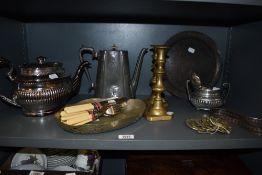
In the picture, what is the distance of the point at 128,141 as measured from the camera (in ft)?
1.77

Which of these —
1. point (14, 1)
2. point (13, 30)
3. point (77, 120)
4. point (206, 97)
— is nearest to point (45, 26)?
point (13, 30)

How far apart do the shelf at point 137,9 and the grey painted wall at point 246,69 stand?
1.9 inches

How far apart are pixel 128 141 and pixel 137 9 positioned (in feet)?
1.28

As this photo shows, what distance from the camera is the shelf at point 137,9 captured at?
0.55 m

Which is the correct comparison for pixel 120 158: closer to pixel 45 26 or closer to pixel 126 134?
pixel 126 134

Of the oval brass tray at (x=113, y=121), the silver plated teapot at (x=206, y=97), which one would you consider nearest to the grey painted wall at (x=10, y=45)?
the oval brass tray at (x=113, y=121)

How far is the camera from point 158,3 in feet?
1.82

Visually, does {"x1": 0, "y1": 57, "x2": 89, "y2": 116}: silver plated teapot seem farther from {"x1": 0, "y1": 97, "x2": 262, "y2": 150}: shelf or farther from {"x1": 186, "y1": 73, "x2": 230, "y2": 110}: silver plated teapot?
{"x1": 186, "y1": 73, "x2": 230, "y2": 110}: silver plated teapot

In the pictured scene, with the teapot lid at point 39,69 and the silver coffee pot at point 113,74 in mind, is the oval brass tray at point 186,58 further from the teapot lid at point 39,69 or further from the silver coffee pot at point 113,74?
the teapot lid at point 39,69

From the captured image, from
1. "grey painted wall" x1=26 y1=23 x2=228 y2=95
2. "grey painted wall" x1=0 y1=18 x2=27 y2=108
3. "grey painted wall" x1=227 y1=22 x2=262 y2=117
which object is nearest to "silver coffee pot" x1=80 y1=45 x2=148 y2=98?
"grey painted wall" x1=26 y1=23 x2=228 y2=95

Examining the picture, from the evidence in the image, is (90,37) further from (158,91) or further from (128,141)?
(128,141)

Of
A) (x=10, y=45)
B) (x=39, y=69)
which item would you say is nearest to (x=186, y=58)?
(x=39, y=69)

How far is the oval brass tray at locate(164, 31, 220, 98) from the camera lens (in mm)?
888

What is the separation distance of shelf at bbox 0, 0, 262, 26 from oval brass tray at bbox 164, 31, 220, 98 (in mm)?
70
